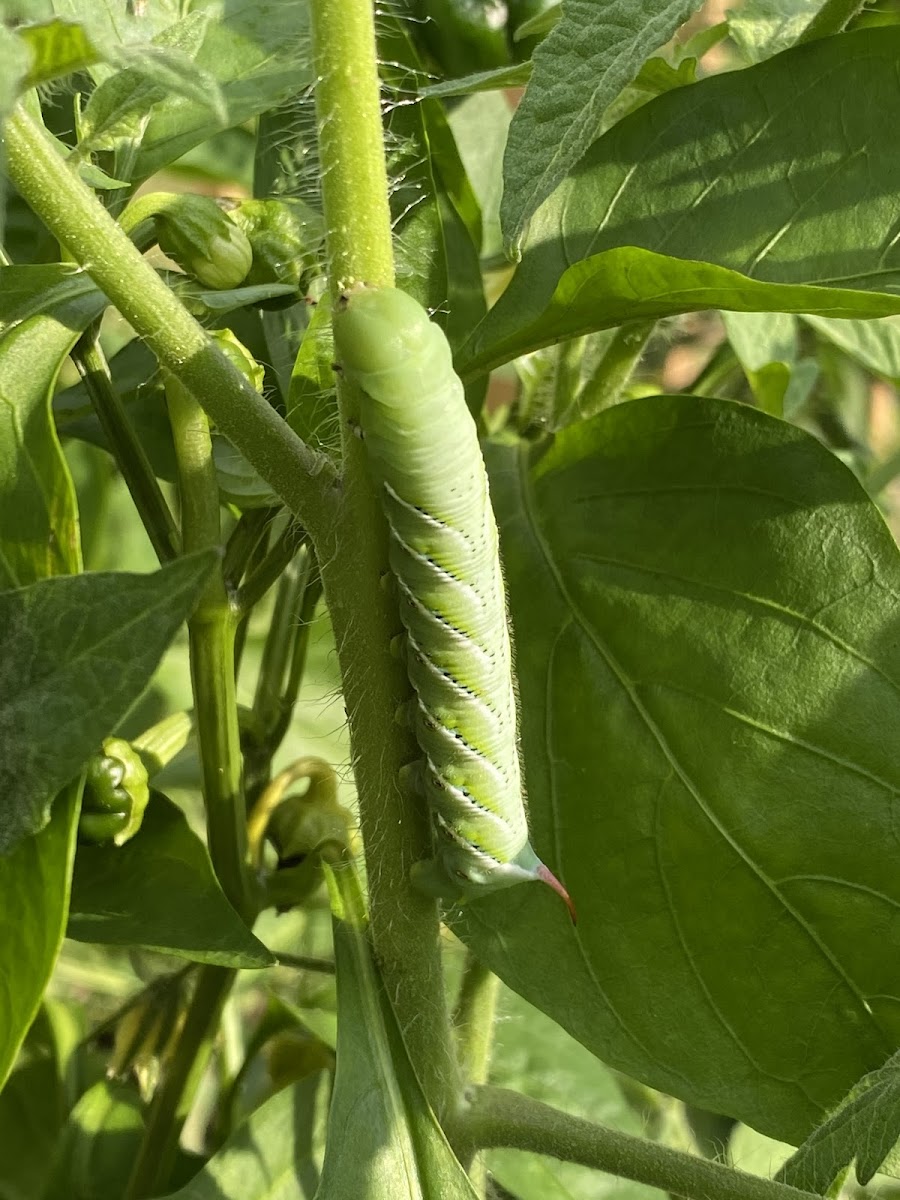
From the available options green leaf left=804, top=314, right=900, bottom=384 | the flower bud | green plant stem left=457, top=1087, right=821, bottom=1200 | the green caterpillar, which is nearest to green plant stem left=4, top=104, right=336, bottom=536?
the green caterpillar

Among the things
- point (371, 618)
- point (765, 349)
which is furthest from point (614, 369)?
point (371, 618)

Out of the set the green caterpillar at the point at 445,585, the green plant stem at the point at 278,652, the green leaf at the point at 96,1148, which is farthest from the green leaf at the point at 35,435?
the green leaf at the point at 96,1148

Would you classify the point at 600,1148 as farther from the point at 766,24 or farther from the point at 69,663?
the point at 766,24

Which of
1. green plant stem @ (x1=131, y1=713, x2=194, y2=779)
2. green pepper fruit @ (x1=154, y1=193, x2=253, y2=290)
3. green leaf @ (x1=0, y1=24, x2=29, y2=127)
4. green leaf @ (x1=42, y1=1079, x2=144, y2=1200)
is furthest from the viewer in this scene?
green leaf @ (x1=42, y1=1079, x2=144, y2=1200)

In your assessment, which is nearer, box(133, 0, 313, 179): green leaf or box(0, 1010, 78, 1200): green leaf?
box(133, 0, 313, 179): green leaf

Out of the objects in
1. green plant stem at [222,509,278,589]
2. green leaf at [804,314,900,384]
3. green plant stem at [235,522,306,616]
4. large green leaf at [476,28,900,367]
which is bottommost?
green leaf at [804,314,900,384]

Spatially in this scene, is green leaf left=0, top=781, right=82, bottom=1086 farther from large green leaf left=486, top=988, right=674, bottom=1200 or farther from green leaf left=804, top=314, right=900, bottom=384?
green leaf left=804, top=314, right=900, bottom=384

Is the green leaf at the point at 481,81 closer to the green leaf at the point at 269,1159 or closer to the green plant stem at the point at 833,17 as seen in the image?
the green plant stem at the point at 833,17
